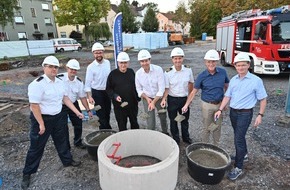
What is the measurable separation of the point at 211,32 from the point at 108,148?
4793 centimetres

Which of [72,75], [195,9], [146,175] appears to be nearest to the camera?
[146,175]

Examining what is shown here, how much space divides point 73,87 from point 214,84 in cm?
249

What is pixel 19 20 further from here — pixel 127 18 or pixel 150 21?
pixel 150 21

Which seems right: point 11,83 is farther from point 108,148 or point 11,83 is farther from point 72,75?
point 108,148

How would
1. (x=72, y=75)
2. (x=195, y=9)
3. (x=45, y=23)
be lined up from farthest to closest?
(x=195, y=9) < (x=45, y=23) < (x=72, y=75)

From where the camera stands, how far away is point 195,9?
1783 inches

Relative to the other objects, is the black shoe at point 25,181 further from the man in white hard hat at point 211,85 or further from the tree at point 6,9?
the tree at point 6,9

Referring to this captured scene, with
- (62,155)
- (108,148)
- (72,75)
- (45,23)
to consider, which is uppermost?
(45,23)

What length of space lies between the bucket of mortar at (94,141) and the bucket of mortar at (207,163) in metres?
1.62

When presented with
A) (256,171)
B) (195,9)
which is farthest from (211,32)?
(256,171)

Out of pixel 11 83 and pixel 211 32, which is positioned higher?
pixel 211 32

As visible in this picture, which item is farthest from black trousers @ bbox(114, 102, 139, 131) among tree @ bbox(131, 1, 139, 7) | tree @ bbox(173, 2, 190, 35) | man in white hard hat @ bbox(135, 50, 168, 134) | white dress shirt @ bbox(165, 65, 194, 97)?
tree @ bbox(131, 1, 139, 7)

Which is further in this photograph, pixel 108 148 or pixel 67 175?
pixel 67 175

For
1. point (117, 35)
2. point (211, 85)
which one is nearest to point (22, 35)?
point (117, 35)
